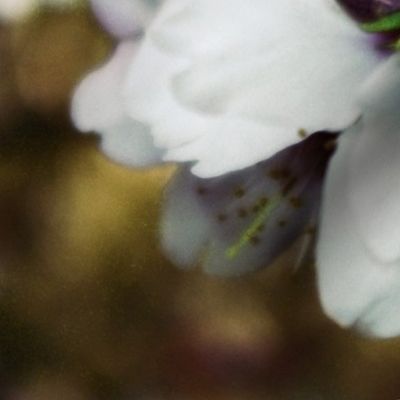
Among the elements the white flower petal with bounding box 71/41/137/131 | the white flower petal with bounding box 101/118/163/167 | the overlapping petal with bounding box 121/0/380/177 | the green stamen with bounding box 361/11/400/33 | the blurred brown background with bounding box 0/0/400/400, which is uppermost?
the green stamen with bounding box 361/11/400/33

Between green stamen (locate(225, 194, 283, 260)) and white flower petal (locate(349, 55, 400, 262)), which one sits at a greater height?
white flower petal (locate(349, 55, 400, 262))

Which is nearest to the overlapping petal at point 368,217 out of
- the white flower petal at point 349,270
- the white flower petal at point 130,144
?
the white flower petal at point 349,270

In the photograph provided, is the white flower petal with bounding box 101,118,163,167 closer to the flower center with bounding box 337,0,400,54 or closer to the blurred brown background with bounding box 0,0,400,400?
the blurred brown background with bounding box 0,0,400,400

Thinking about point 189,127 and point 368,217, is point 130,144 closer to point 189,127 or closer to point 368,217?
point 189,127

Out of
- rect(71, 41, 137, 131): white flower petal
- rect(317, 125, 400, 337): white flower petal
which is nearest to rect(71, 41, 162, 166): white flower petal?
rect(71, 41, 137, 131): white flower petal

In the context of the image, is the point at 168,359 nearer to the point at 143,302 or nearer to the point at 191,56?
the point at 143,302

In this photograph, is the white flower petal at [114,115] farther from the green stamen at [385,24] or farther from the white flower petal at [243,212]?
the green stamen at [385,24]

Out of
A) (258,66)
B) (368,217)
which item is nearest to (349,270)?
(368,217)
